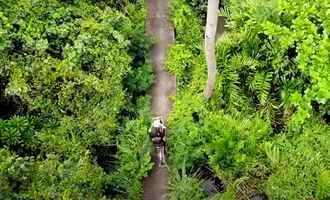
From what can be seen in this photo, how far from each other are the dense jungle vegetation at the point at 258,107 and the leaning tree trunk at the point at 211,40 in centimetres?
57

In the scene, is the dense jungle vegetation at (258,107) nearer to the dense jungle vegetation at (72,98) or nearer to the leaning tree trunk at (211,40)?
the leaning tree trunk at (211,40)

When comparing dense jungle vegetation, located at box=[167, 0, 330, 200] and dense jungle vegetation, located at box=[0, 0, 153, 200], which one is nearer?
dense jungle vegetation, located at box=[0, 0, 153, 200]

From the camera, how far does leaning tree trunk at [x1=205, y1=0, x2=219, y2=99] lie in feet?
33.1

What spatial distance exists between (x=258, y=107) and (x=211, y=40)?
280 centimetres

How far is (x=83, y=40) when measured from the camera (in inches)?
469

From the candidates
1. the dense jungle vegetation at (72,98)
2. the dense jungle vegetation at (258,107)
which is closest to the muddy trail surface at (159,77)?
the dense jungle vegetation at (258,107)

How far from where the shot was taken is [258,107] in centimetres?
1295

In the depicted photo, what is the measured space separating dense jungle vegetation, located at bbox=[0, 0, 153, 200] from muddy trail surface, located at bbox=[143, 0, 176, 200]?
1.31 feet

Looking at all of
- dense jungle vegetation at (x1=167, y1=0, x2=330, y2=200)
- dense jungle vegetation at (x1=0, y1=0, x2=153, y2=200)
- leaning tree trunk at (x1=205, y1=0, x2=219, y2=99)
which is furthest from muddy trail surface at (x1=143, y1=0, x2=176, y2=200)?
leaning tree trunk at (x1=205, y1=0, x2=219, y2=99)

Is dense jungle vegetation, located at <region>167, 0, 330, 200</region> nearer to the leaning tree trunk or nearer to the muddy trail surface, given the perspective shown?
the muddy trail surface

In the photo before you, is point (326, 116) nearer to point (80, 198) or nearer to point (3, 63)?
point (80, 198)

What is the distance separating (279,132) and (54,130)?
17.2 ft

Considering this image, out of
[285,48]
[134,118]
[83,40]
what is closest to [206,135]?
[134,118]

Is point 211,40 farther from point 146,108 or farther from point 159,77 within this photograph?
point 159,77
